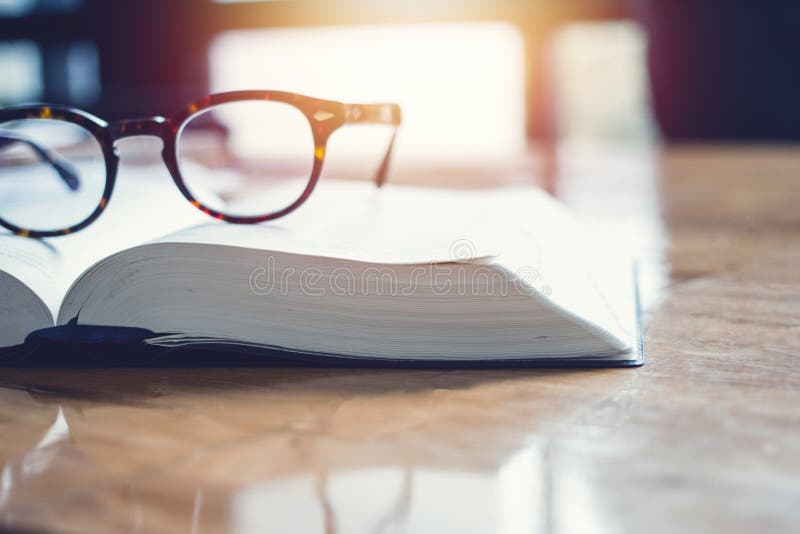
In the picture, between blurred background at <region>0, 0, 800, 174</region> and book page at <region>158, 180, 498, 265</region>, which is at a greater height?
book page at <region>158, 180, 498, 265</region>

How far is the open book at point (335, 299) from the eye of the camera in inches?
16.8

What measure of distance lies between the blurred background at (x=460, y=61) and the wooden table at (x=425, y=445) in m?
2.47

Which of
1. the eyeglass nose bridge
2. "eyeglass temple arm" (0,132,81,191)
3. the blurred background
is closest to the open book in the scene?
the eyeglass nose bridge

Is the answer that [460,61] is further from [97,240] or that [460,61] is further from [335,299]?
[335,299]

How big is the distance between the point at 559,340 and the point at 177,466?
0.21 meters

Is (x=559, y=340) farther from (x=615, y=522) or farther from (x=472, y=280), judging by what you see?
(x=615, y=522)

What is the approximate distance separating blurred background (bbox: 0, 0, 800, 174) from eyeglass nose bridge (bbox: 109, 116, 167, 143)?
2275 mm

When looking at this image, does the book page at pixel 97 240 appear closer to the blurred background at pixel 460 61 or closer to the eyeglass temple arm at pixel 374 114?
the eyeglass temple arm at pixel 374 114

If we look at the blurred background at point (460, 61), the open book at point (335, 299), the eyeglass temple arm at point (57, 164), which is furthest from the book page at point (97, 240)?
the blurred background at point (460, 61)

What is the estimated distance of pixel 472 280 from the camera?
16.8 inches

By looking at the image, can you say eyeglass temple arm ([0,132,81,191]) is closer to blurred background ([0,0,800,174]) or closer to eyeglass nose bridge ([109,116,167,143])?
eyeglass nose bridge ([109,116,167,143])

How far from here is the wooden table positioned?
27 cm

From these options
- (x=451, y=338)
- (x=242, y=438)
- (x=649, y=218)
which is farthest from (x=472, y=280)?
(x=649, y=218)

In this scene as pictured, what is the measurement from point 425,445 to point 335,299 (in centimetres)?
13
